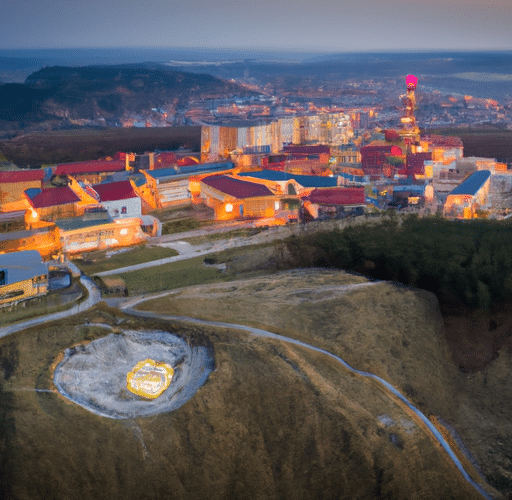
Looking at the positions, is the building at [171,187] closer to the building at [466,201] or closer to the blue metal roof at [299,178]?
the blue metal roof at [299,178]

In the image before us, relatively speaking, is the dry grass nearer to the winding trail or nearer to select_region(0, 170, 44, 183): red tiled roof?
the winding trail

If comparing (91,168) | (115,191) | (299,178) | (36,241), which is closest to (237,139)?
(91,168)

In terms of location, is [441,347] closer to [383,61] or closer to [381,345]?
[381,345]

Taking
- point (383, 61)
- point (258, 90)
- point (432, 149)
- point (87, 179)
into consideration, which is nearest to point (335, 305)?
point (87, 179)

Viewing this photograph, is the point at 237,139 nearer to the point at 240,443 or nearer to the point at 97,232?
the point at 97,232

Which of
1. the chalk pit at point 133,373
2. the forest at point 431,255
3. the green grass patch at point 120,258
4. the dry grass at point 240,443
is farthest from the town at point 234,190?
the dry grass at point 240,443
